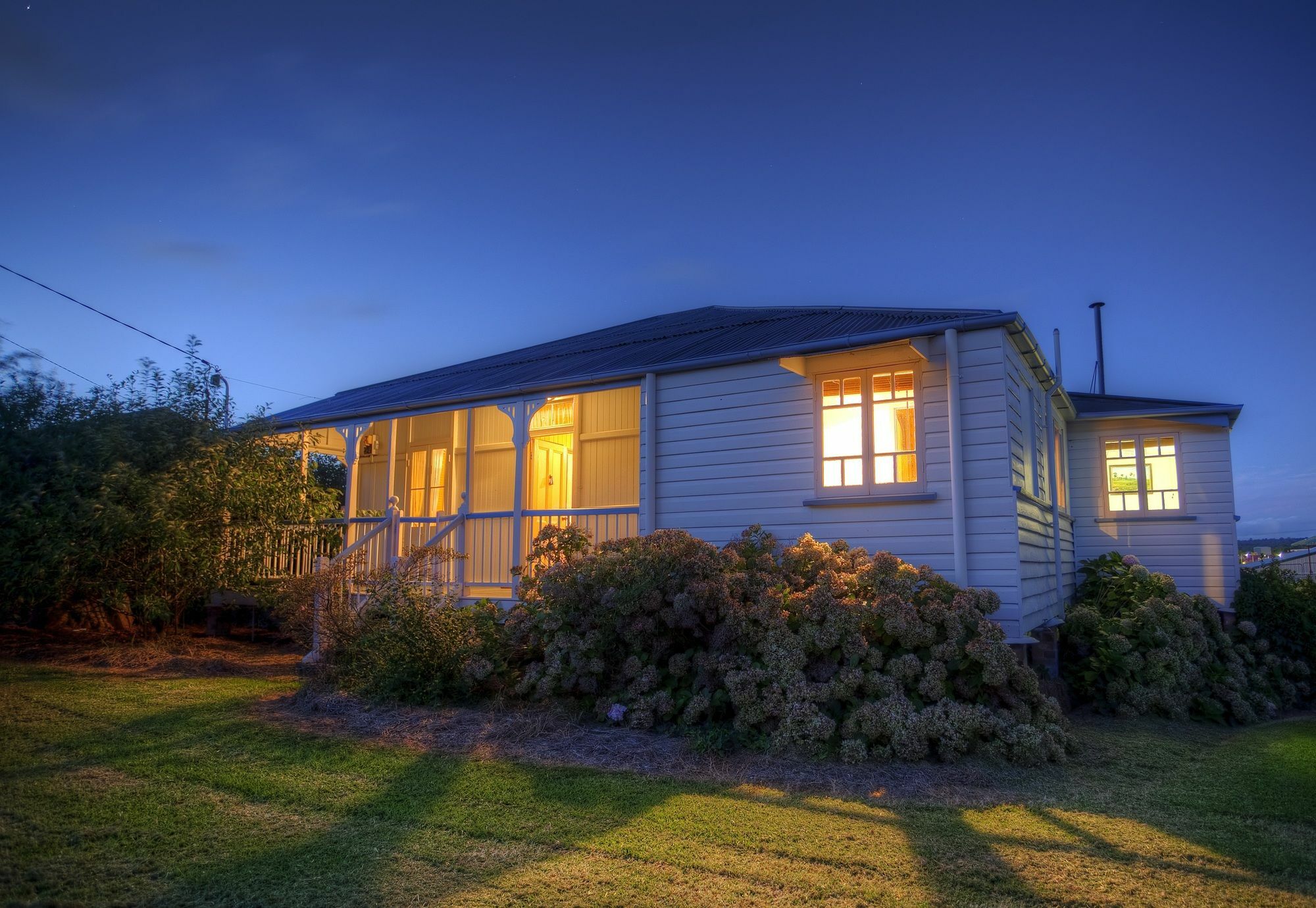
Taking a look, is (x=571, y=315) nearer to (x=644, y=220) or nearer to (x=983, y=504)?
(x=644, y=220)

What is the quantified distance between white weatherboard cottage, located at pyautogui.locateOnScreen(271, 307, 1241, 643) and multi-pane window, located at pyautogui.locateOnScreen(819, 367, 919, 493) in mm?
19

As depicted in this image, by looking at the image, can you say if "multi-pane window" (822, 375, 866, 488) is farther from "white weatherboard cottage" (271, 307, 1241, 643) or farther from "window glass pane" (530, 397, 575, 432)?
"window glass pane" (530, 397, 575, 432)

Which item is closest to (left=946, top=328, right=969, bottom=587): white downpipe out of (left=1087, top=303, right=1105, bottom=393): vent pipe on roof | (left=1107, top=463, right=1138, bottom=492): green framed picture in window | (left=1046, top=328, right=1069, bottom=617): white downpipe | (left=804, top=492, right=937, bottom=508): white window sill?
(left=804, top=492, right=937, bottom=508): white window sill

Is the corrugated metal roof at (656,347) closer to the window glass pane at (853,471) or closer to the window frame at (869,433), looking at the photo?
the window frame at (869,433)

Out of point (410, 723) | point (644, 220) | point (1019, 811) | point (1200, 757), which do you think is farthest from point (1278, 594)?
point (644, 220)

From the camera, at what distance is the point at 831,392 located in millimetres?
8328

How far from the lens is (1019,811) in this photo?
4375mm

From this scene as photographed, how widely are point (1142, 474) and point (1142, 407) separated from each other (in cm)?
104

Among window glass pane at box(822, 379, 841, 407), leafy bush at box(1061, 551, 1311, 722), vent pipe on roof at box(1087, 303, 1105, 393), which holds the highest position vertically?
vent pipe on roof at box(1087, 303, 1105, 393)

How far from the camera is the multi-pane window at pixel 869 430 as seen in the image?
7.80m

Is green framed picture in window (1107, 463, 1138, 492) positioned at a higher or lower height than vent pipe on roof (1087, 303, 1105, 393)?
lower

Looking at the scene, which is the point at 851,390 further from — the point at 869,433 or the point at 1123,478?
the point at 1123,478

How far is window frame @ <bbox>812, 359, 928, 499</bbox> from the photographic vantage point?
764 centimetres

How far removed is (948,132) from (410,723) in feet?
43.8
